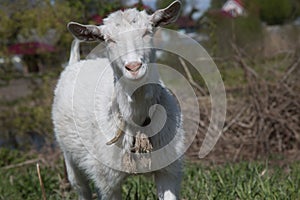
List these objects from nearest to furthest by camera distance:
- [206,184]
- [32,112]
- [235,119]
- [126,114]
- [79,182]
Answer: [126,114], [206,184], [79,182], [235,119], [32,112]

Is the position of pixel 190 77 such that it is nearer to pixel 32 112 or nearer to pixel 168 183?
pixel 32 112

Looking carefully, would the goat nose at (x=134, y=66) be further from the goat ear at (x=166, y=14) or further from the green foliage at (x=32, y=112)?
the green foliage at (x=32, y=112)

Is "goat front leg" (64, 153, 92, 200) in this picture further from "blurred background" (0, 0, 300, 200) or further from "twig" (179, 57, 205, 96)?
"twig" (179, 57, 205, 96)

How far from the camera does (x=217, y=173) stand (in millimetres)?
5730

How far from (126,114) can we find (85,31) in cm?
65

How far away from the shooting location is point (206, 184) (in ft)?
17.3

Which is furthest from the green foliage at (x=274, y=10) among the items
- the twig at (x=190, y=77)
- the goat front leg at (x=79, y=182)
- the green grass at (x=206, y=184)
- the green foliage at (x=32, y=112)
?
the goat front leg at (x=79, y=182)

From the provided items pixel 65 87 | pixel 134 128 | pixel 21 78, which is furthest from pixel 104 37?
pixel 21 78

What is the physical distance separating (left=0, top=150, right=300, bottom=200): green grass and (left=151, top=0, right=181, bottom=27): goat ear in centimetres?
166

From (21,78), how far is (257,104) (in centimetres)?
543

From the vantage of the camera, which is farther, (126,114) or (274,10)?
(274,10)

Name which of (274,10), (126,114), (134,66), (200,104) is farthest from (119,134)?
(274,10)

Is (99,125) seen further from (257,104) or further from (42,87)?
(42,87)

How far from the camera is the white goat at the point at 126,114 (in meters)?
3.66
